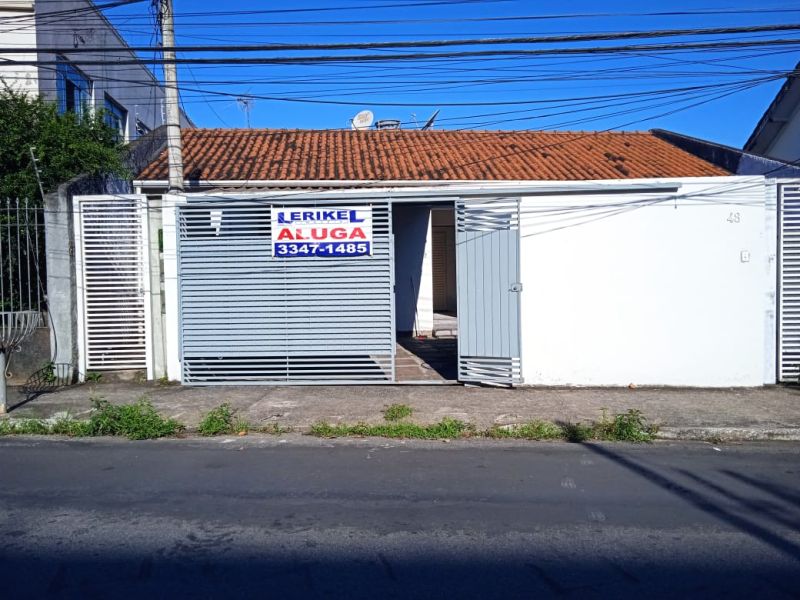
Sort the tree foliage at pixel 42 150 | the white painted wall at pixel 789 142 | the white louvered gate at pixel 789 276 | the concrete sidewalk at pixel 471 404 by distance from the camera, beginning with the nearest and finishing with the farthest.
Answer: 1. the concrete sidewalk at pixel 471 404
2. the white louvered gate at pixel 789 276
3. the tree foliage at pixel 42 150
4. the white painted wall at pixel 789 142

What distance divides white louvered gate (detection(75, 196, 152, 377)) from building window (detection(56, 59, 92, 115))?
6.88 metres

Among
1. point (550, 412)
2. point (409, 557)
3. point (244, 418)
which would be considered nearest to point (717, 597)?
point (409, 557)

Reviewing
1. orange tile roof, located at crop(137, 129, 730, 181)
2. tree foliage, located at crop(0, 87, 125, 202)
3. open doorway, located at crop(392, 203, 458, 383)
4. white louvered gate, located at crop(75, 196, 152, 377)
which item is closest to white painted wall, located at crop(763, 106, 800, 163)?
orange tile roof, located at crop(137, 129, 730, 181)

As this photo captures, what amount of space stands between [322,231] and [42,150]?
5.31 m

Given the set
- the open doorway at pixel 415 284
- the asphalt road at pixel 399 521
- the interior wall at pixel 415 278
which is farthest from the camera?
the interior wall at pixel 415 278

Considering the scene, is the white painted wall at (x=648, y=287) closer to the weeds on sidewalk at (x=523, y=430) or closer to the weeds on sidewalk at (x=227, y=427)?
the weeds on sidewalk at (x=523, y=430)

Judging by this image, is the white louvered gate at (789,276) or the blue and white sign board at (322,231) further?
the blue and white sign board at (322,231)

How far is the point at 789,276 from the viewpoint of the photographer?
10.7 meters

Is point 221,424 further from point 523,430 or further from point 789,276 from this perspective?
point 789,276

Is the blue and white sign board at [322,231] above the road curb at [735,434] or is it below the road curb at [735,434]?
above

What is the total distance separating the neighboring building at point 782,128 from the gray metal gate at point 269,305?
12.4 meters

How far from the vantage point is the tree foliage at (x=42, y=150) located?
1183 cm

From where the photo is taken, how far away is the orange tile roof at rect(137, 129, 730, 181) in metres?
14.3

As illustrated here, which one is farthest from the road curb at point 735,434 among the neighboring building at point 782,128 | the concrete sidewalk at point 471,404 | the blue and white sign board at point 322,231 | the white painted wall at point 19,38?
the white painted wall at point 19,38
